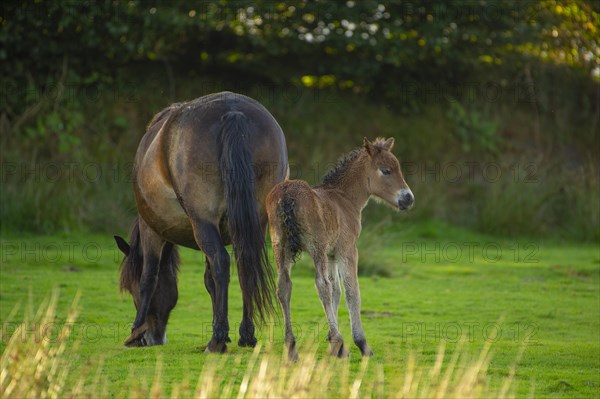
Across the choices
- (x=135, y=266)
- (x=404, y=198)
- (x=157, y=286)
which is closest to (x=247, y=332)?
(x=157, y=286)

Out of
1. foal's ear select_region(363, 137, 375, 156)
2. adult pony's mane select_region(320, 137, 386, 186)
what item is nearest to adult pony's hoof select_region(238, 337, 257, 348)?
adult pony's mane select_region(320, 137, 386, 186)

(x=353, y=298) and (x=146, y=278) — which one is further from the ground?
(x=353, y=298)

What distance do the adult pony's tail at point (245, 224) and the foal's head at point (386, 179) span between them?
3.69 feet

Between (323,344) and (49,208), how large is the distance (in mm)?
9802

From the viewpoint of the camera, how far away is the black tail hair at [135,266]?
9328 mm

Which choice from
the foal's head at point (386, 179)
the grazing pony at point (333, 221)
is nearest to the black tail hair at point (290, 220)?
the grazing pony at point (333, 221)

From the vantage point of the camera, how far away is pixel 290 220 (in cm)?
728

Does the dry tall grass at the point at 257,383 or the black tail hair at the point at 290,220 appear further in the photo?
the black tail hair at the point at 290,220

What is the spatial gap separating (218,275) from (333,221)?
3.66 ft

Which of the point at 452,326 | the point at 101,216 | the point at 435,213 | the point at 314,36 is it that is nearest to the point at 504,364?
the point at 452,326

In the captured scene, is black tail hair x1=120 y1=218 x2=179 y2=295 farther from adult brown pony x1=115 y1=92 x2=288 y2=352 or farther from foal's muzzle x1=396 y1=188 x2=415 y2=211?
foal's muzzle x1=396 y1=188 x2=415 y2=211

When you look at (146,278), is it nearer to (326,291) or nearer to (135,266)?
(135,266)

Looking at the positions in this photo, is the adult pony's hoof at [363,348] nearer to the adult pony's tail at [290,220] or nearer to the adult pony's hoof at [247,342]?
the adult pony's tail at [290,220]

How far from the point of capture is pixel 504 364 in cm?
795
